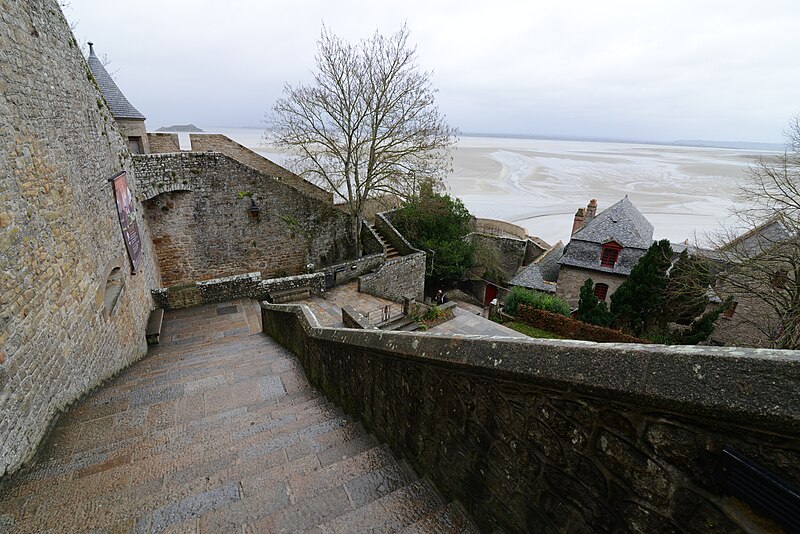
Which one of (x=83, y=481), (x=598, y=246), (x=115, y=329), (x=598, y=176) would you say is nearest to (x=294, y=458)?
(x=83, y=481)

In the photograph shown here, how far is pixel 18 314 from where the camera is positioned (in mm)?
3361

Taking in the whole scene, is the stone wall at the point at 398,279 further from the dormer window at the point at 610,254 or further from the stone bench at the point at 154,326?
the dormer window at the point at 610,254

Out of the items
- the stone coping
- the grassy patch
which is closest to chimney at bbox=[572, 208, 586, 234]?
the grassy patch

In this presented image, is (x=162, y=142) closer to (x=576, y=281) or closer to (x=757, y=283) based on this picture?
(x=576, y=281)

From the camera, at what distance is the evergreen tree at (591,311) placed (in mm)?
15484

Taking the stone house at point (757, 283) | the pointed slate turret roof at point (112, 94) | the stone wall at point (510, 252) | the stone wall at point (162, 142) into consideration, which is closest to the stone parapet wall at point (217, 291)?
the pointed slate turret roof at point (112, 94)

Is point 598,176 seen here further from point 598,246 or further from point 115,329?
point 115,329

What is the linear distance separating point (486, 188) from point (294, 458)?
152ft

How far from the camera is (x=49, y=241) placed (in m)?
4.19

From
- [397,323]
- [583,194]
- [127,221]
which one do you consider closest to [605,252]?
[397,323]

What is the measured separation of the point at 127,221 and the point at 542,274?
63.7 feet

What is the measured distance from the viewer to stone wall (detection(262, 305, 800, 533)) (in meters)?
1.14

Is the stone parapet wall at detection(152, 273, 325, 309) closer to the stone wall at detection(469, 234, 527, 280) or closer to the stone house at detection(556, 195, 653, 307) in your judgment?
the stone house at detection(556, 195, 653, 307)

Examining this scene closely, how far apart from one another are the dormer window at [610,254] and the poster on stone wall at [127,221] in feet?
61.1
